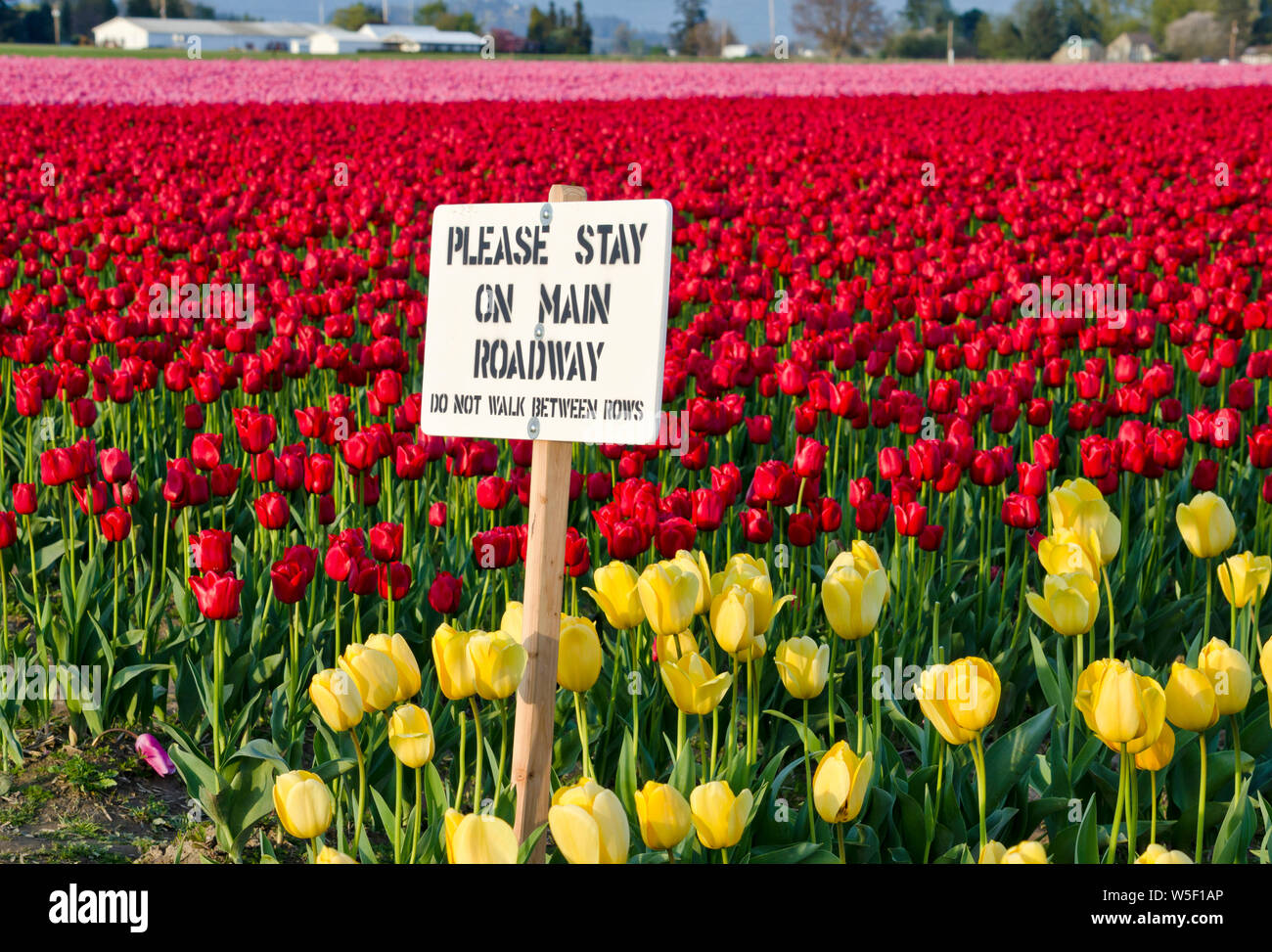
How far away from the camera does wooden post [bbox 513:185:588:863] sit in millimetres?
2469

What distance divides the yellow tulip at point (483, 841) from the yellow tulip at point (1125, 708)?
0.98m

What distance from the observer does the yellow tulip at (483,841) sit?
196 cm

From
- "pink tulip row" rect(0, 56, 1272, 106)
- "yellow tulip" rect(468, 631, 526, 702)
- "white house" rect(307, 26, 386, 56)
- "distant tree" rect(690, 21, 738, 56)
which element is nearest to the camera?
"yellow tulip" rect(468, 631, 526, 702)

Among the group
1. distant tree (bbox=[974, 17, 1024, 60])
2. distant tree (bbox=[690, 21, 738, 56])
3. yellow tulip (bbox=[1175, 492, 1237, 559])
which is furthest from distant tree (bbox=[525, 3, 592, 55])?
yellow tulip (bbox=[1175, 492, 1237, 559])

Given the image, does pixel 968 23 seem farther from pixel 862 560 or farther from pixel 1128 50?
pixel 862 560

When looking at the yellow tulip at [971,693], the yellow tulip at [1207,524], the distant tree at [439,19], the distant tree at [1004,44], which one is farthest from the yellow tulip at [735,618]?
the distant tree at [439,19]

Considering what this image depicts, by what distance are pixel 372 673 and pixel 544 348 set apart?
69 centimetres

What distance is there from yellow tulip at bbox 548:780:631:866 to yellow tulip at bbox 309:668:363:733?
0.58 metres

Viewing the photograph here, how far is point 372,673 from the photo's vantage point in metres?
2.40

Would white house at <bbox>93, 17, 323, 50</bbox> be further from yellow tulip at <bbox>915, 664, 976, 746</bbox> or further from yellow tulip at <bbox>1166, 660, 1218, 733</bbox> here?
yellow tulip at <bbox>1166, 660, 1218, 733</bbox>

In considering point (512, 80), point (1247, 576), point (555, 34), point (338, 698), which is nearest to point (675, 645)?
point (338, 698)

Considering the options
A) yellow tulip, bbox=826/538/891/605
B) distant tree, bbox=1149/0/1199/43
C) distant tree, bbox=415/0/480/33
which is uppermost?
distant tree, bbox=1149/0/1199/43

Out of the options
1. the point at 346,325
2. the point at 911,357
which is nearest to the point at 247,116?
the point at 346,325

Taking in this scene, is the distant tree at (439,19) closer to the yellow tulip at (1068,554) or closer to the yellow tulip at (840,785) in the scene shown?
the yellow tulip at (1068,554)
